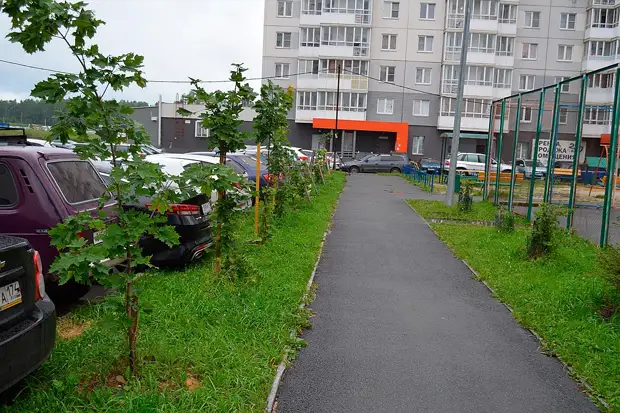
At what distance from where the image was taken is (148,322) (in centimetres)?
578

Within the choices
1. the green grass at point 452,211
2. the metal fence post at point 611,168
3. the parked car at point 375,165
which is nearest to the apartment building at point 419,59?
the parked car at point 375,165

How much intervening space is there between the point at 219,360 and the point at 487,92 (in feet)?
164

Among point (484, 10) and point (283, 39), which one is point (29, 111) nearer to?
point (283, 39)

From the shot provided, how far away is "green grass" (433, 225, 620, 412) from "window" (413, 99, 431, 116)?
42.0 meters

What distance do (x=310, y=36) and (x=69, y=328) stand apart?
49.4 meters

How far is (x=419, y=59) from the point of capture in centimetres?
5288

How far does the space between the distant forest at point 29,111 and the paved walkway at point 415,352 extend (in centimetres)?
266

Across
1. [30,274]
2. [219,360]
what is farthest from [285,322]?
[30,274]

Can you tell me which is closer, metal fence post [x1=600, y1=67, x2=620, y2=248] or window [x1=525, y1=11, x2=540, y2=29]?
metal fence post [x1=600, y1=67, x2=620, y2=248]

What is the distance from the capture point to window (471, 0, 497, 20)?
50.8 metres

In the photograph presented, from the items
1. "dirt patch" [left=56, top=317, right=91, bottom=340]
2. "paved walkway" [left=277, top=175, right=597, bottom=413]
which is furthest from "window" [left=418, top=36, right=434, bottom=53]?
"dirt patch" [left=56, top=317, right=91, bottom=340]

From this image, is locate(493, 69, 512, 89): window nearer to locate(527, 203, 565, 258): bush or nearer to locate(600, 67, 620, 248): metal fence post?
locate(600, 67, 620, 248): metal fence post

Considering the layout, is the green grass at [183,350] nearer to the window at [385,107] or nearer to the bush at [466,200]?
the bush at [466,200]

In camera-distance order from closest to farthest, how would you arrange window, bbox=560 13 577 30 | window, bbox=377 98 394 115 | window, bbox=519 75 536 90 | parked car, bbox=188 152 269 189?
parked car, bbox=188 152 269 189 < window, bbox=377 98 394 115 < window, bbox=560 13 577 30 < window, bbox=519 75 536 90
